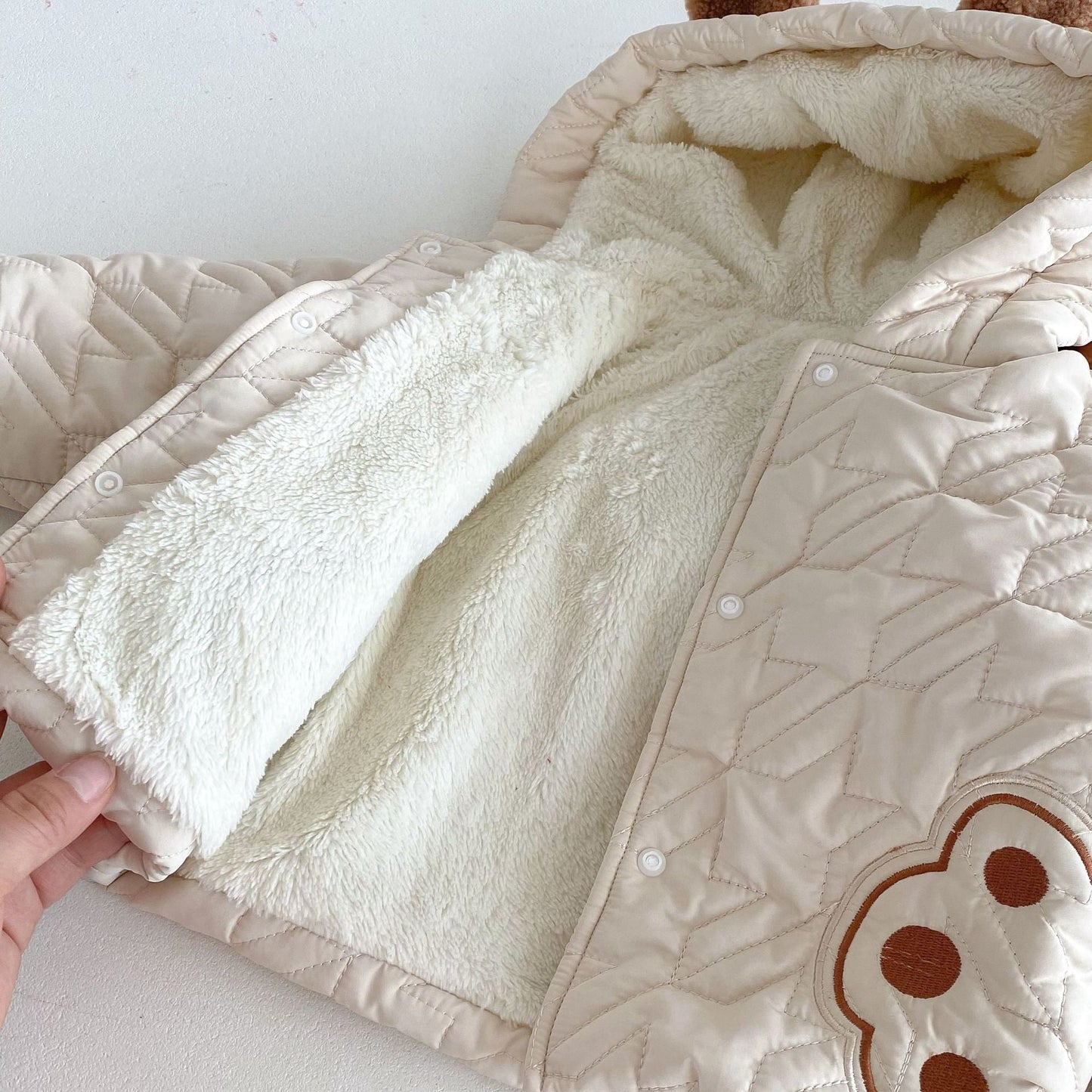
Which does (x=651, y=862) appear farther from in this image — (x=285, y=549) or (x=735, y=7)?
(x=735, y=7)

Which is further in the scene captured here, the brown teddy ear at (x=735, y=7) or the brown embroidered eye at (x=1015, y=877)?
the brown teddy ear at (x=735, y=7)

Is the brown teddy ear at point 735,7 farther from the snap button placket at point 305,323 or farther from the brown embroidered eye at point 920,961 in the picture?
the brown embroidered eye at point 920,961

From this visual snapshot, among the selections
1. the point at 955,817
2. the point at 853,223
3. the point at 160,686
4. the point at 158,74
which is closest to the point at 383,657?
the point at 160,686

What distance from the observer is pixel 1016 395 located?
26.6 inches

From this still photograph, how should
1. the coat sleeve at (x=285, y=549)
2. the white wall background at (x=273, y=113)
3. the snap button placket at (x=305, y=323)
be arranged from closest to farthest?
the coat sleeve at (x=285, y=549) < the snap button placket at (x=305, y=323) < the white wall background at (x=273, y=113)

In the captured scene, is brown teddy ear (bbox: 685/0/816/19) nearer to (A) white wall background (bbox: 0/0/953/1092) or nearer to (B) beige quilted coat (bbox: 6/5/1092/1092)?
(B) beige quilted coat (bbox: 6/5/1092/1092)

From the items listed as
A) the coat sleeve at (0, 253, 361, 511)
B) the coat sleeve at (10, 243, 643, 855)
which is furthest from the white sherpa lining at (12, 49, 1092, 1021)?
the coat sleeve at (0, 253, 361, 511)

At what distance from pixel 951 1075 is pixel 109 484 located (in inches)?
24.9

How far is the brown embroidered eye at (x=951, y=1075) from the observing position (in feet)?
1.76

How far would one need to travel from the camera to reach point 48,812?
0.60 metres

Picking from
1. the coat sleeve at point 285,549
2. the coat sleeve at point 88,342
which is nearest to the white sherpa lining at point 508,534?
the coat sleeve at point 285,549

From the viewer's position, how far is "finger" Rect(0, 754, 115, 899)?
0.59 meters

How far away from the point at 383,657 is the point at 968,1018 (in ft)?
1.53

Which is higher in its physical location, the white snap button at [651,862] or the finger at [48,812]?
the finger at [48,812]
